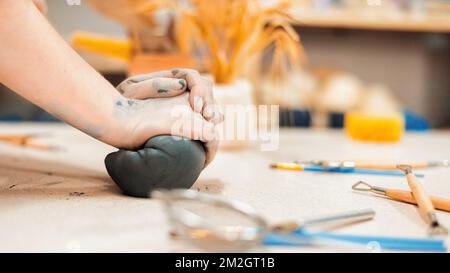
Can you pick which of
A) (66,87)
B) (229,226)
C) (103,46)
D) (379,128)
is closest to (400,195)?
(229,226)

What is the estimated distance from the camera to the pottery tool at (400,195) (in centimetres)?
39

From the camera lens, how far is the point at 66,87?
40cm

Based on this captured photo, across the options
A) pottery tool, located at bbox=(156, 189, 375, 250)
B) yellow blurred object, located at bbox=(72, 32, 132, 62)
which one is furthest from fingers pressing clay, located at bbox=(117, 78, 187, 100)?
yellow blurred object, located at bbox=(72, 32, 132, 62)

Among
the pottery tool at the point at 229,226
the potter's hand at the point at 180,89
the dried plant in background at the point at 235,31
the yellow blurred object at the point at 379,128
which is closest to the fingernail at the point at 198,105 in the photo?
the potter's hand at the point at 180,89

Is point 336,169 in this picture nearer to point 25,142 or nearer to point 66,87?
point 66,87

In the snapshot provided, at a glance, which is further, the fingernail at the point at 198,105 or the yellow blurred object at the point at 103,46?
the yellow blurred object at the point at 103,46

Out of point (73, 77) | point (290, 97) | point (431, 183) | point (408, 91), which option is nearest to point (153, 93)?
point (73, 77)

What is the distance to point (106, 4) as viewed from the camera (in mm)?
881

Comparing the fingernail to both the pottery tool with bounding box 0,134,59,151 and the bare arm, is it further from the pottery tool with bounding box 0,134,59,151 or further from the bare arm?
the pottery tool with bounding box 0,134,59,151

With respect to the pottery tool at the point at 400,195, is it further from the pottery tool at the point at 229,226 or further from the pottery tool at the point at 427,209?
the pottery tool at the point at 229,226

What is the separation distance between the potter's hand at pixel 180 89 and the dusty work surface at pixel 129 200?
0.08m

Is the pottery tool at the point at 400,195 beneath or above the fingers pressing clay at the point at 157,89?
beneath

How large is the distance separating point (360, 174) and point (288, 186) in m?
0.12
